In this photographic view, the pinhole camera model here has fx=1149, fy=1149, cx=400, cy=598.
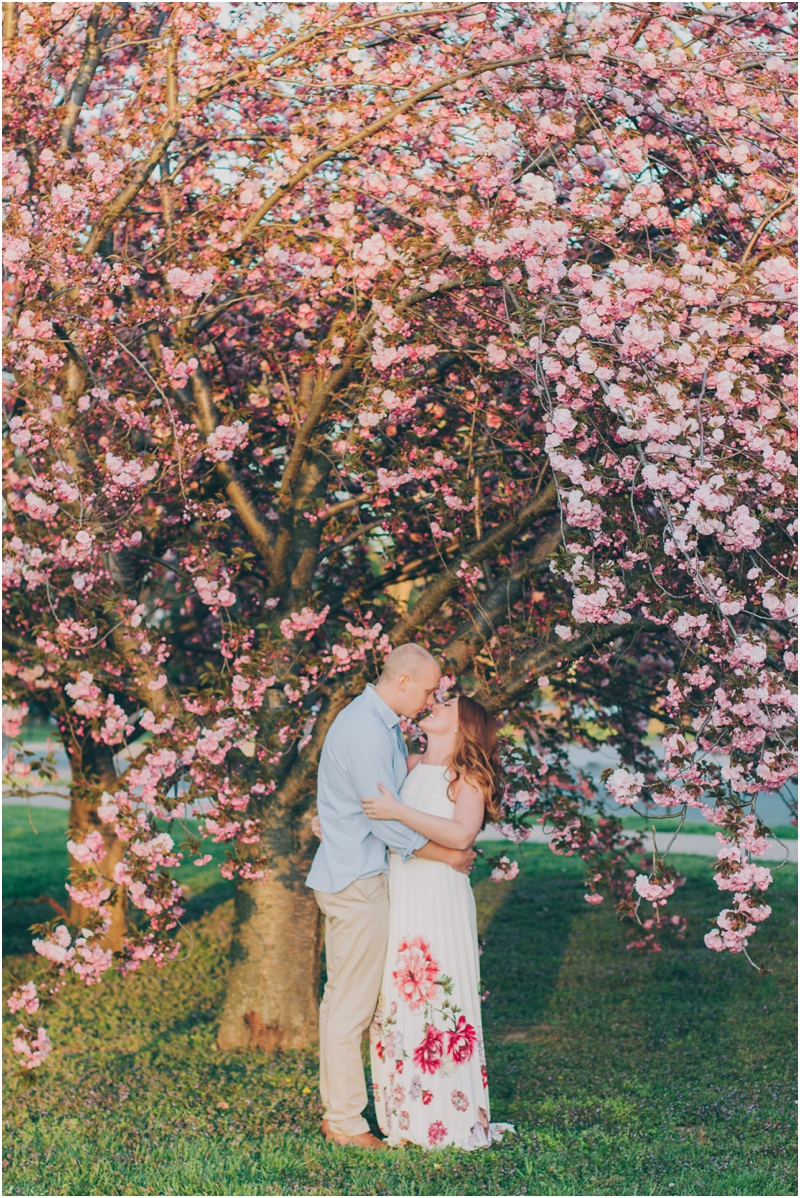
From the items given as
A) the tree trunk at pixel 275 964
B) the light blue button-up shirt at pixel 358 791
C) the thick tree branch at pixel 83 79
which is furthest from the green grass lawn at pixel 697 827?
the thick tree branch at pixel 83 79

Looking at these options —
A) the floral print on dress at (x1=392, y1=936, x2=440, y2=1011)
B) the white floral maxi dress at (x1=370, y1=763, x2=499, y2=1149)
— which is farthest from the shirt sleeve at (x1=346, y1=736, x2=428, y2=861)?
the floral print on dress at (x1=392, y1=936, x2=440, y2=1011)

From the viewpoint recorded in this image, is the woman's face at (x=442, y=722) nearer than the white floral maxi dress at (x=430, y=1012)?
No

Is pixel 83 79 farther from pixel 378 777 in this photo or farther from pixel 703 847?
pixel 703 847

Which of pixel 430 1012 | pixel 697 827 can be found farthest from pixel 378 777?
pixel 697 827

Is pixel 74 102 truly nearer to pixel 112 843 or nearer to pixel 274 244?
pixel 274 244

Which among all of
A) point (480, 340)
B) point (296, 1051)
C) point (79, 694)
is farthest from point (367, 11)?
point (296, 1051)

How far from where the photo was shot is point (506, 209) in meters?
6.00

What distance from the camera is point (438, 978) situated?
5.23 meters

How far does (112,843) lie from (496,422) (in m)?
5.88

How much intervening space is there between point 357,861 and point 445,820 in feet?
1.47

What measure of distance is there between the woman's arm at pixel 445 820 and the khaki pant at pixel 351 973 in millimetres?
378

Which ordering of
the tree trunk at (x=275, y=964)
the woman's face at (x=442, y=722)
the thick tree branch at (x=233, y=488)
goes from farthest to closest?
the tree trunk at (x=275, y=964)
the thick tree branch at (x=233, y=488)
the woman's face at (x=442, y=722)

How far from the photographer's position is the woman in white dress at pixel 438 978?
17.1 feet

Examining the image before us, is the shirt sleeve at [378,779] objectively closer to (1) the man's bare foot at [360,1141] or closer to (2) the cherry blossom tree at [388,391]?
(2) the cherry blossom tree at [388,391]
